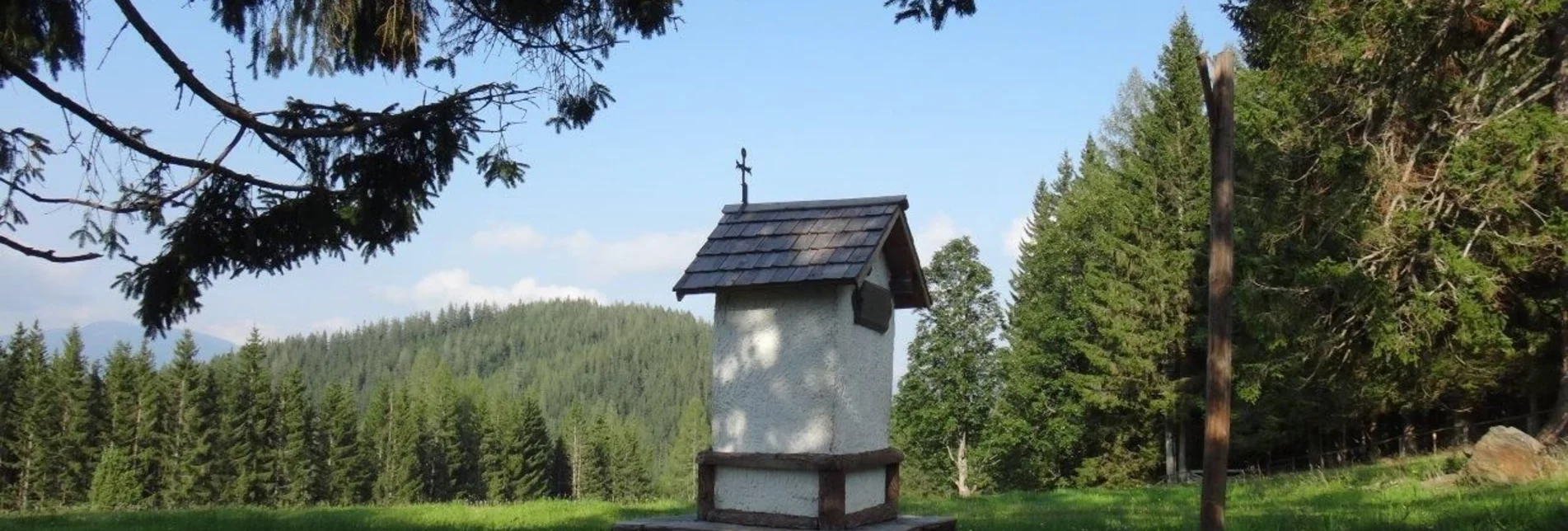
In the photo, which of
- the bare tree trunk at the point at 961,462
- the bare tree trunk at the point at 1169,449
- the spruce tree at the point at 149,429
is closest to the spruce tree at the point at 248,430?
the spruce tree at the point at 149,429

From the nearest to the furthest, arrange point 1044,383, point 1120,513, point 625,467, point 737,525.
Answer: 1. point 737,525
2. point 1120,513
3. point 1044,383
4. point 625,467

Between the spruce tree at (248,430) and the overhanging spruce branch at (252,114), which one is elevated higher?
the overhanging spruce branch at (252,114)

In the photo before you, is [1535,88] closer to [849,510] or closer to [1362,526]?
[1362,526]

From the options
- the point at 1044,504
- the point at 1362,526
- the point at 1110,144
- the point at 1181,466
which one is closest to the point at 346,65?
the point at 1362,526

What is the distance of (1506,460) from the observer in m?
14.9

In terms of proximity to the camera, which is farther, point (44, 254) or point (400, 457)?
point (400, 457)

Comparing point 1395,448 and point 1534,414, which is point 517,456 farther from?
point 1534,414

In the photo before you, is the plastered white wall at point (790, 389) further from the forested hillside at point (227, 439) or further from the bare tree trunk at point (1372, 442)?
the forested hillside at point (227, 439)

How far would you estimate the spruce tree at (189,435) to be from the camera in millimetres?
60250

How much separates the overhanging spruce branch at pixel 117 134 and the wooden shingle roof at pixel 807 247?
3568mm

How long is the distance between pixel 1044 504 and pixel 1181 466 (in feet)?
63.8

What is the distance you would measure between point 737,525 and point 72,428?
2418 inches

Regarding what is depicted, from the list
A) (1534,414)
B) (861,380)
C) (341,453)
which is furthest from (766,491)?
(341,453)

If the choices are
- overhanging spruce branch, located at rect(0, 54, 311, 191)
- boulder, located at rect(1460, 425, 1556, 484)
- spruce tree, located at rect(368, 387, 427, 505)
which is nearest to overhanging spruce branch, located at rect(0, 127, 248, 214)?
overhanging spruce branch, located at rect(0, 54, 311, 191)
